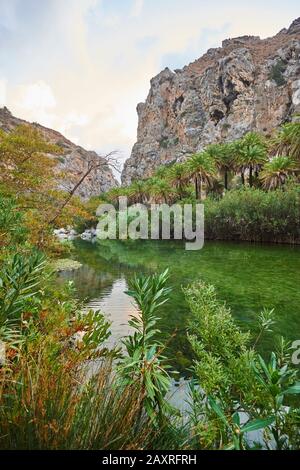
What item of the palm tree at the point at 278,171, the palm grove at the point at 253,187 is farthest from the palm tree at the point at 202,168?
the palm tree at the point at 278,171

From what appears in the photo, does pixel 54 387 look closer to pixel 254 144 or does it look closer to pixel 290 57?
pixel 254 144

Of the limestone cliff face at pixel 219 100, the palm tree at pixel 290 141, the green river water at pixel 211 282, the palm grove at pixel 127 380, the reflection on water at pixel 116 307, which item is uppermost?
the limestone cliff face at pixel 219 100

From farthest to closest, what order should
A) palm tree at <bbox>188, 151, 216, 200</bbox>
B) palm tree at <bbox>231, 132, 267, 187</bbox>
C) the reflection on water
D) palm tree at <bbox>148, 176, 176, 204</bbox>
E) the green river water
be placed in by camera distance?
palm tree at <bbox>148, 176, 176, 204</bbox> < palm tree at <bbox>188, 151, 216, 200</bbox> < palm tree at <bbox>231, 132, 267, 187</bbox> < the reflection on water < the green river water

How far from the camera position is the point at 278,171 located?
4412 cm

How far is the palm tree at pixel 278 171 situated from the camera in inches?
1710

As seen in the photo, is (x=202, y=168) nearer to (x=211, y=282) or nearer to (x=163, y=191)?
(x=163, y=191)

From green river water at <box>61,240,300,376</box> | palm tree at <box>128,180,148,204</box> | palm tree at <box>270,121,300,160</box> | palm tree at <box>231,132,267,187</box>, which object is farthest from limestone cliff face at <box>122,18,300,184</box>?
green river water at <box>61,240,300,376</box>

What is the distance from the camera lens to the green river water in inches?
425

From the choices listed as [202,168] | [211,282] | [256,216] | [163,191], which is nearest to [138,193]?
[163,191]

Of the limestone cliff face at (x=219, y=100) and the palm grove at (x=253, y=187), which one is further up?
the limestone cliff face at (x=219, y=100)

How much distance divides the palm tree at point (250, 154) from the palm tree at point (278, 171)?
263cm

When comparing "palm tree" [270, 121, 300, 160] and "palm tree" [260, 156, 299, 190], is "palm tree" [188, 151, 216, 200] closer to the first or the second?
"palm tree" [260, 156, 299, 190]

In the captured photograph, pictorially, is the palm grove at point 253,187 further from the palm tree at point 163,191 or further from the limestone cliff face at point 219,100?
the limestone cliff face at point 219,100

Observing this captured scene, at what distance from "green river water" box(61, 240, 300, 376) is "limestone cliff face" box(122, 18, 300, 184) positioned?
72050 millimetres
